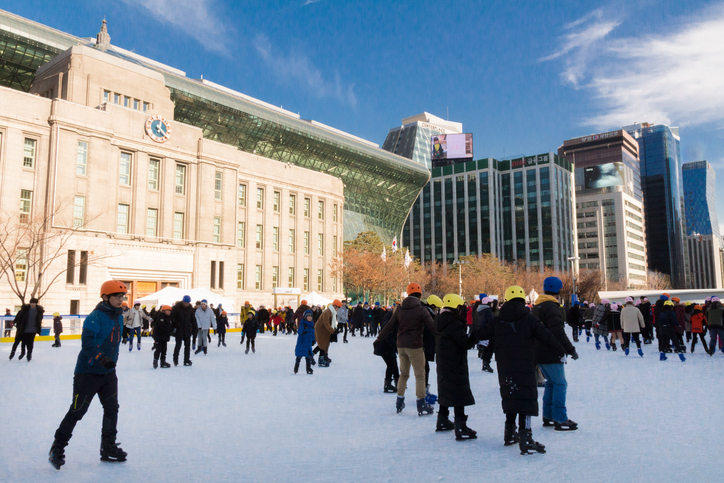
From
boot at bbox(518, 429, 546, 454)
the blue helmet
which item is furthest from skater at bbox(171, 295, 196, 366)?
boot at bbox(518, 429, 546, 454)

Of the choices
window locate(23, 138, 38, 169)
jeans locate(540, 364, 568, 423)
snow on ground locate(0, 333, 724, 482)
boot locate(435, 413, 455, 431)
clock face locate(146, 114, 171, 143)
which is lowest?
snow on ground locate(0, 333, 724, 482)

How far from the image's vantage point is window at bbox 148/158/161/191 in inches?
1802

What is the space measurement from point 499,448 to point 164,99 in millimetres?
50641

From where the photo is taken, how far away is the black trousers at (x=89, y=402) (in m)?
5.15

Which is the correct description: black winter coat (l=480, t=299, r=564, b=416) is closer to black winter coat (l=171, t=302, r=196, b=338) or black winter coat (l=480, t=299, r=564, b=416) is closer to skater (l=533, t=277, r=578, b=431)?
skater (l=533, t=277, r=578, b=431)

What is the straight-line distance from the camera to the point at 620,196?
455ft

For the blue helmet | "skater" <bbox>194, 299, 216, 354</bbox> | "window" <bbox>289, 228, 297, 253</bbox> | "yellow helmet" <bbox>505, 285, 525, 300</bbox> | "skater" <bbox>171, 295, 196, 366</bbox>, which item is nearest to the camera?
"yellow helmet" <bbox>505, 285, 525, 300</bbox>

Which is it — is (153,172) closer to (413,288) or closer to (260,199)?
(260,199)

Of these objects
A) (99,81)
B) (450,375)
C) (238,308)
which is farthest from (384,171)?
(450,375)

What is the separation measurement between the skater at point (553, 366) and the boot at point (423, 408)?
5.21ft

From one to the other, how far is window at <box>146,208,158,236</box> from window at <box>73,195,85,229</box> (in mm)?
5596

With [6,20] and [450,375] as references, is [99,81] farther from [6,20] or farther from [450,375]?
[450,375]

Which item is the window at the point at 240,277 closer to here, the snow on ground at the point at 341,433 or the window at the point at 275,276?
the window at the point at 275,276

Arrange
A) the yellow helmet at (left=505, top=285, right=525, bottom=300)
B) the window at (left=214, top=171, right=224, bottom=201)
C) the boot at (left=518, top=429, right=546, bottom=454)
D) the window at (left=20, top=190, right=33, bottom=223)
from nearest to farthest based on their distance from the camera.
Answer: the boot at (left=518, top=429, right=546, bottom=454) < the yellow helmet at (left=505, top=285, right=525, bottom=300) < the window at (left=20, top=190, right=33, bottom=223) < the window at (left=214, top=171, right=224, bottom=201)
